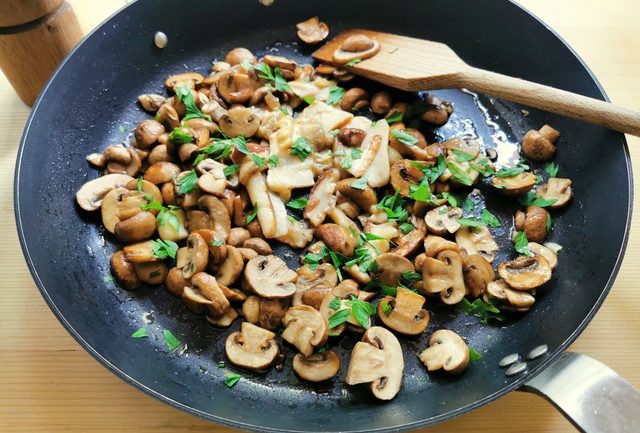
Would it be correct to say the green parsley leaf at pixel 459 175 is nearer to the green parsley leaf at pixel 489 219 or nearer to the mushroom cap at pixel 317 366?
the green parsley leaf at pixel 489 219

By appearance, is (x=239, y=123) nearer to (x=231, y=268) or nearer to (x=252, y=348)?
(x=231, y=268)

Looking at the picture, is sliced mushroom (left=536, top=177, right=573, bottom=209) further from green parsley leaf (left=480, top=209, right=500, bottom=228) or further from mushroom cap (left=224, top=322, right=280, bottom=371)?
mushroom cap (left=224, top=322, right=280, bottom=371)

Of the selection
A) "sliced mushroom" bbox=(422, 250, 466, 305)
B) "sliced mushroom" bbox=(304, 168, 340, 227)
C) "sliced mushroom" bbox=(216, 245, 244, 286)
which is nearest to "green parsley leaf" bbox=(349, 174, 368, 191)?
"sliced mushroom" bbox=(304, 168, 340, 227)

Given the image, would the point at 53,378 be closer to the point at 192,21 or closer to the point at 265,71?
the point at 265,71

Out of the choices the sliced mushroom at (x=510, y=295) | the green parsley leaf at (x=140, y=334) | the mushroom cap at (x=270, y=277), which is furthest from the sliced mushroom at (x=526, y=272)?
the green parsley leaf at (x=140, y=334)

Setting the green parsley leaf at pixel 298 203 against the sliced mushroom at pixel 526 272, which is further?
the green parsley leaf at pixel 298 203
